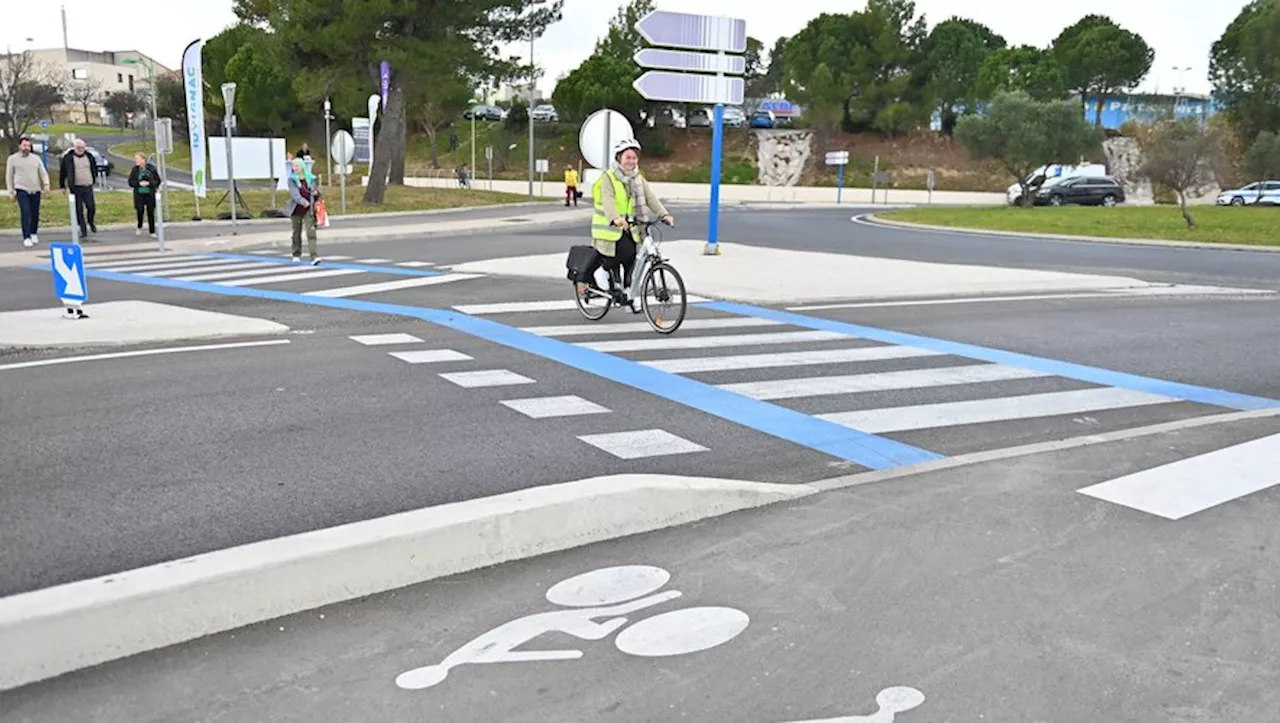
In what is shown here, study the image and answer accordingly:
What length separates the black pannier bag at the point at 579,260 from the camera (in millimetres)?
10570

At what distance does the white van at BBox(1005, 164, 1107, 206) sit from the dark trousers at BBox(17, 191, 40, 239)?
147ft

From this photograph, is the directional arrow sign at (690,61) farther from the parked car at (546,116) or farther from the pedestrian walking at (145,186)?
the parked car at (546,116)

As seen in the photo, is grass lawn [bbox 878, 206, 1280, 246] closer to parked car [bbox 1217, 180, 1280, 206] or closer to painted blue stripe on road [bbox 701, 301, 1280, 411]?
parked car [bbox 1217, 180, 1280, 206]

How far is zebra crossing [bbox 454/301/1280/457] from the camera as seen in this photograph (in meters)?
7.01

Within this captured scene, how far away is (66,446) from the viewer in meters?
Result: 5.94

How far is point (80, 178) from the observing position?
65.3 feet

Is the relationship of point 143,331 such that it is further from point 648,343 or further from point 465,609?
point 465,609

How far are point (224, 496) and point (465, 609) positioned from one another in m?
1.87

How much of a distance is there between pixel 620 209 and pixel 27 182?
13973 mm

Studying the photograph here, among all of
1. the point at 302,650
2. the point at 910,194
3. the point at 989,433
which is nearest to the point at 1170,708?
→ the point at 302,650

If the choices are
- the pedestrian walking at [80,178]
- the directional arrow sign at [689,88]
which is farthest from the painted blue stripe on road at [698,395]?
the pedestrian walking at [80,178]

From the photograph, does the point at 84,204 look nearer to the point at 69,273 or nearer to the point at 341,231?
the point at 341,231

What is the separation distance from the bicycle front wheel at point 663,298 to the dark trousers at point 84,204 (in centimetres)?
1504

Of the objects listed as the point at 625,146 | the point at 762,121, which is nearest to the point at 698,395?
the point at 625,146
